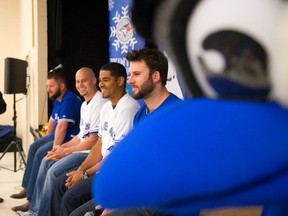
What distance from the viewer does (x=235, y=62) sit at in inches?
13.0

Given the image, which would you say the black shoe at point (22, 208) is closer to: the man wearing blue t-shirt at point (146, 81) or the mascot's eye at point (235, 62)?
the man wearing blue t-shirt at point (146, 81)

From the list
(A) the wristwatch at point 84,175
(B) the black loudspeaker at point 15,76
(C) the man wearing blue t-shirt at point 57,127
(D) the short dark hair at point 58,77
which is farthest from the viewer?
(B) the black loudspeaker at point 15,76

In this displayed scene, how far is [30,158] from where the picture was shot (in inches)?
131

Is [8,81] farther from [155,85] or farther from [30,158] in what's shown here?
[155,85]

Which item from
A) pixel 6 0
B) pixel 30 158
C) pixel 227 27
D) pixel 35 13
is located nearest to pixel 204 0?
pixel 227 27

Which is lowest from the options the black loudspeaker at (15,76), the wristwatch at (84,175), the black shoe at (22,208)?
the black shoe at (22,208)

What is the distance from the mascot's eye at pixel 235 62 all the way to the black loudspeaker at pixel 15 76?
432cm

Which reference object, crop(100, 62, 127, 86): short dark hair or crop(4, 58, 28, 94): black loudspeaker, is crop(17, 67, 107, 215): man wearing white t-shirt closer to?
crop(100, 62, 127, 86): short dark hair

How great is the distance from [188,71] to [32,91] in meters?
4.40

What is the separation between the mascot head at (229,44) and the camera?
12.6 inches

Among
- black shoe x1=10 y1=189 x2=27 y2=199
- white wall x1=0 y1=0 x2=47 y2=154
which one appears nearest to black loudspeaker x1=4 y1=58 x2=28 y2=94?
white wall x1=0 y1=0 x2=47 y2=154

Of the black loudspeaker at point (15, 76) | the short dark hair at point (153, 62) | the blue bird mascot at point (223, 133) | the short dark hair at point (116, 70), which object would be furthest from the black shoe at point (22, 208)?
the blue bird mascot at point (223, 133)

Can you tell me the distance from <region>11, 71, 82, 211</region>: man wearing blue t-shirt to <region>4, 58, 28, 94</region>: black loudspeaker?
1.23 m

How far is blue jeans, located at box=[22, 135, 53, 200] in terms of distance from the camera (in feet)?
9.88
